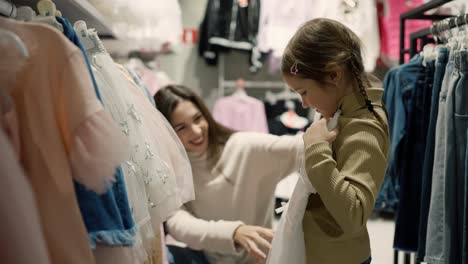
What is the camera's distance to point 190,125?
1.57 meters

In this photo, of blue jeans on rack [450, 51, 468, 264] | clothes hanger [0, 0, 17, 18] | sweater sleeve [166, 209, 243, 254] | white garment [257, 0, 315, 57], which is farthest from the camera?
white garment [257, 0, 315, 57]

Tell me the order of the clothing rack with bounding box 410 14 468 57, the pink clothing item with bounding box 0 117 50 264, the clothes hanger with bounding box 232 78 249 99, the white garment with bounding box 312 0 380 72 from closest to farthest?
1. the pink clothing item with bounding box 0 117 50 264
2. the clothing rack with bounding box 410 14 468 57
3. the white garment with bounding box 312 0 380 72
4. the clothes hanger with bounding box 232 78 249 99

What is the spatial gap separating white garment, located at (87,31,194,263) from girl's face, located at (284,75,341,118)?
1.22ft

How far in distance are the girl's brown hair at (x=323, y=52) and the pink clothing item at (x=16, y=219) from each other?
23.9 inches

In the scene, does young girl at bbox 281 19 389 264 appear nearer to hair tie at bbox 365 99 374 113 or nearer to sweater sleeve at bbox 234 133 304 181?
hair tie at bbox 365 99 374 113

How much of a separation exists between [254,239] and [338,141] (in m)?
0.52

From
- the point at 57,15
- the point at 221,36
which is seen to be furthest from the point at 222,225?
the point at 221,36

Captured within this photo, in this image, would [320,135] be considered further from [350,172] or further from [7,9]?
[7,9]

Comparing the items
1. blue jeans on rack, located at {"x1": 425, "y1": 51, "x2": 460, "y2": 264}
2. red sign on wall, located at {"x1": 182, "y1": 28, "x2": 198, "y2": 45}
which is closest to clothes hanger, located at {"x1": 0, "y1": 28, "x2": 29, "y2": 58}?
blue jeans on rack, located at {"x1": 425, "y1": 51, "x2": 460, "y2": 264}

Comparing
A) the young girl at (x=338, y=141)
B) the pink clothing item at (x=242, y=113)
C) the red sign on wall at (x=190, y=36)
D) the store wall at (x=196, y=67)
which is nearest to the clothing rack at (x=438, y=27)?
the young girl at (x=338, y=141)

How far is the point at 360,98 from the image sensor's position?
3.22 ft

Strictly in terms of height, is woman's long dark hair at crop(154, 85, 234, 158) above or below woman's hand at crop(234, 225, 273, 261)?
above

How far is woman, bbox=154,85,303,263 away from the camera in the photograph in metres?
1.53

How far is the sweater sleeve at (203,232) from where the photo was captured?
144cm
